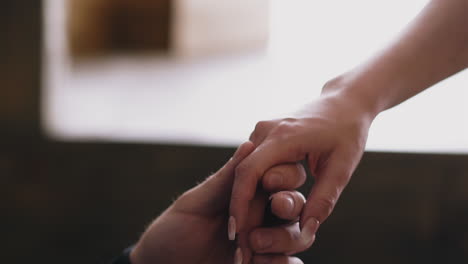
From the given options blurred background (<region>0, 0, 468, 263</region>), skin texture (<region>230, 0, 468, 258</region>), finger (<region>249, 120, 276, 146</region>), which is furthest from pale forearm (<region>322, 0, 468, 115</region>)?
blurred background (<region>0, 0, 468, 263</region>)

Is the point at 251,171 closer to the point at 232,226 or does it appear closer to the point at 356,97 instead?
the point at 232,226

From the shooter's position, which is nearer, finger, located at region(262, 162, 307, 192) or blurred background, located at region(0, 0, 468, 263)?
finger, located at region(262, 162, 307, 192)

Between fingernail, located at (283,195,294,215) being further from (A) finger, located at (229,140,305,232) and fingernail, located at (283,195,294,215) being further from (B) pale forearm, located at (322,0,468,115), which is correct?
(B) pale forearm, located at (322,0,468,115)

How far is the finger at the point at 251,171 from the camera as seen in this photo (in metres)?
0.64

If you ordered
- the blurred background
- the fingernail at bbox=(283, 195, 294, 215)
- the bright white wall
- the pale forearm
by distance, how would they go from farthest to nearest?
the bright white wall
the blurred background
the pale forearm
the fingernail at bbox=(283, 195, 294, 215)

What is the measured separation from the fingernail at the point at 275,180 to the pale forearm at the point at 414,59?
0.16m

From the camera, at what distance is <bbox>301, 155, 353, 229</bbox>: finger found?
2.06 feet

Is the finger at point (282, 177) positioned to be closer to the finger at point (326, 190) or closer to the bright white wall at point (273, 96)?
the finger at point (326, 190)

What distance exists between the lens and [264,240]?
→ 67cm

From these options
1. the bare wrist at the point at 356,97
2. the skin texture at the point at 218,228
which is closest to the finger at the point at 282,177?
the skin texture at the point at 218,228

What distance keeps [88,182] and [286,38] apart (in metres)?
1.13

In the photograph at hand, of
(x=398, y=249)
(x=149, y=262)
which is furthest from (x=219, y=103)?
(x=149, y=262)

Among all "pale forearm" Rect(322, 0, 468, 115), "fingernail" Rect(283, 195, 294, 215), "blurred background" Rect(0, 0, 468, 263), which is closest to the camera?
"fingernail" Rect(283, 195, 294, 215)

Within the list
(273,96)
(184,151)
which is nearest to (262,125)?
(184,151)
